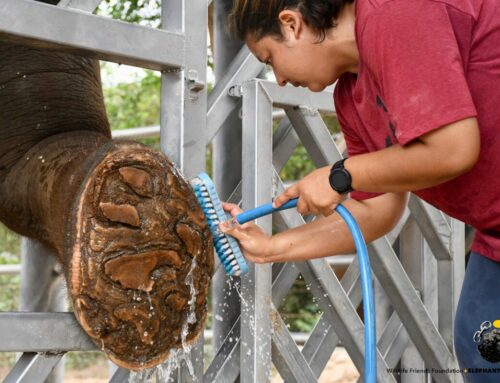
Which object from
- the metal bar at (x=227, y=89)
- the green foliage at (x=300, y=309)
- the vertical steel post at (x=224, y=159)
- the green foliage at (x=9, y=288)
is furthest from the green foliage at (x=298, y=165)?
the metal bar at (x=227, y=89)

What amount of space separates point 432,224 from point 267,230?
786 mm

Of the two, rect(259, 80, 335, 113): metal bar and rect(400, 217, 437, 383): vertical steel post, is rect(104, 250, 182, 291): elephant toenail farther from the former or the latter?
rect(400, 217, 437, 383): vertical steel post

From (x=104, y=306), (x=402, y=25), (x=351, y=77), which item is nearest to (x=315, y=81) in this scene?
(x=351, y=77)

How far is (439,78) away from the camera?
1.60m

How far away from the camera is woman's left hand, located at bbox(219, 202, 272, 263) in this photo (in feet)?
6.83

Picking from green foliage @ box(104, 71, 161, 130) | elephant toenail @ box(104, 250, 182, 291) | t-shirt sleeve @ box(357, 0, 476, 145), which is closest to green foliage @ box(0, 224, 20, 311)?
green foliage @ box(104, 71, 161, 130)

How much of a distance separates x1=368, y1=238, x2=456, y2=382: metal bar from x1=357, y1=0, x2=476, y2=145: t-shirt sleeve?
1057mm

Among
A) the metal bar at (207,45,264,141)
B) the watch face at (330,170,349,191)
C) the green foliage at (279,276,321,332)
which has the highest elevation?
the watch face at (330,170,349,191)

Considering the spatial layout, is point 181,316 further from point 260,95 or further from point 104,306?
point 260,95

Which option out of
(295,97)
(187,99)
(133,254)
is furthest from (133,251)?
(295,97)

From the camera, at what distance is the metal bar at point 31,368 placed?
1.81 meters

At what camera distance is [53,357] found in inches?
72.3

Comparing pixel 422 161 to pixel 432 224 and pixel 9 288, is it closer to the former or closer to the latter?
pixel 432 224

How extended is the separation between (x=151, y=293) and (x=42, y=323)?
23cm
